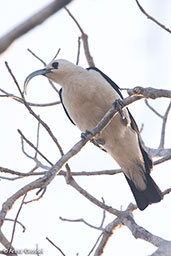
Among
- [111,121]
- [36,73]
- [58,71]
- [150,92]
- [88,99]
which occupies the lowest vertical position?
[150,92]

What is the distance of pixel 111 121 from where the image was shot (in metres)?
4.99

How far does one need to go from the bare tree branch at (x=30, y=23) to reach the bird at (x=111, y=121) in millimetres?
3892

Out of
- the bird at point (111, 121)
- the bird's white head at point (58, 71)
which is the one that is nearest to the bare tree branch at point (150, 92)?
the bird at point (111, 121)

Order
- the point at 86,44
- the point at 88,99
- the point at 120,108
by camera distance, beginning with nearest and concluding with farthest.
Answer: the point at 120,108
the point at 88,99
the point at 86,44

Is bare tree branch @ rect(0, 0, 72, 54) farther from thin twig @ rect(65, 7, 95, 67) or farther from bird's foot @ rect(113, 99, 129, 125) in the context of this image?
thin twig @ rect(65, 7, 95, 67)

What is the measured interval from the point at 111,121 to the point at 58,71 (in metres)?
1.21

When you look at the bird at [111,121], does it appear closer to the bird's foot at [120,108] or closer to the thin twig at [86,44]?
the bird's foot at [120,108]

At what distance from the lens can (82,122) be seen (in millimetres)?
5074

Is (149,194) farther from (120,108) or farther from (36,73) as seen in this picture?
(36,73)

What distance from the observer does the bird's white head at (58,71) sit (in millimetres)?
5492

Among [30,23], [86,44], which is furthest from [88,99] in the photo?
[30,23]

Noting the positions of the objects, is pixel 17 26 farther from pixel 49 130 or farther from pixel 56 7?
pixel 49 130

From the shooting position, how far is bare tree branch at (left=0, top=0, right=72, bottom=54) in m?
0.77

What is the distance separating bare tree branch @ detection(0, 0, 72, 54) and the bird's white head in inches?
182
